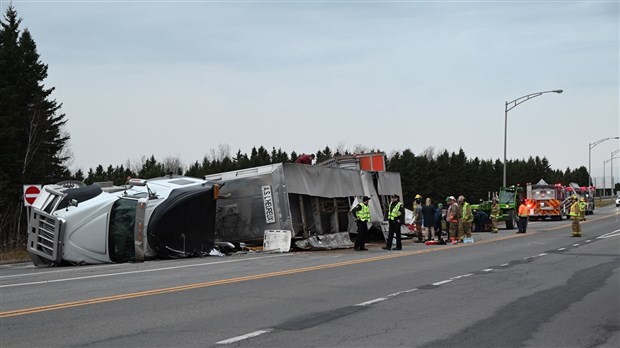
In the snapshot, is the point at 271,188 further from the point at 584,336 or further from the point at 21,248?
the point at 584,336

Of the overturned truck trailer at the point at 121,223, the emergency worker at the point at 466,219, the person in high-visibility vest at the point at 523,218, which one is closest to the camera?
the overturned truck trailer at the point at 121,223

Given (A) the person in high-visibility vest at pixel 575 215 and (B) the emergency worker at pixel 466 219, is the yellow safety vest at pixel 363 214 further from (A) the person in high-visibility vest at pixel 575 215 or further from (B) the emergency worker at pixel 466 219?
(A) the person in high-visibility vest at pixel 575 215

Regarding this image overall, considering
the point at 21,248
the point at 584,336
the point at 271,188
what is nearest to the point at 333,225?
the point at 271,188

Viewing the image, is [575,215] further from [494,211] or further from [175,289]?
[175,289]

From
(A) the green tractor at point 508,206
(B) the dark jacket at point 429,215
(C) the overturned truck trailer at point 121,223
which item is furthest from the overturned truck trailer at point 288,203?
(A) the green tractor at point 508,206

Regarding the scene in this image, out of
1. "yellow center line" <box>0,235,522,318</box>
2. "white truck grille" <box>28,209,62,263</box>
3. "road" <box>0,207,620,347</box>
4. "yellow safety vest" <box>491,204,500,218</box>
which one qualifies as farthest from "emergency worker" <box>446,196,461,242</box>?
"white truck grille" <box>28,209,62,263</box>

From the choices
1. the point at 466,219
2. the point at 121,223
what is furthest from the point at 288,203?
the point at 466,219

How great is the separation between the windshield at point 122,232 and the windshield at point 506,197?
2656 centimetres

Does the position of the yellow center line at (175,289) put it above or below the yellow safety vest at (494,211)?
below

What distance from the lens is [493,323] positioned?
820cm

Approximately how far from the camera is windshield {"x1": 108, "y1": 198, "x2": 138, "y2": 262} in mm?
16781

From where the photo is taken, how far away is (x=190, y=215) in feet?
58.2

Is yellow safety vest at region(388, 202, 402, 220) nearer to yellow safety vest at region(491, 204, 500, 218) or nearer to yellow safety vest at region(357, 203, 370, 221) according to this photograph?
yellow safety vest at region(357, 203, 370, 221)

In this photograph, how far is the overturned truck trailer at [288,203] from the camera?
20422mm
